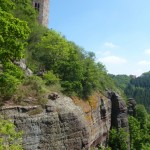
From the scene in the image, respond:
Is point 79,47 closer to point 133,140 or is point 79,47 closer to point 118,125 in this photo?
point 118,125

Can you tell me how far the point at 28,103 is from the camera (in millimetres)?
22156

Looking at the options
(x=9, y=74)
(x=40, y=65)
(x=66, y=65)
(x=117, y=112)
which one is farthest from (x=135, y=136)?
(x=9, y=74)

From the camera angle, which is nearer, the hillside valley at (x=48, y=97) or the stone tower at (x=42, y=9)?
the hillside valley at (x=48, y=97)

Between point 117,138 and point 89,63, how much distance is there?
12.0m

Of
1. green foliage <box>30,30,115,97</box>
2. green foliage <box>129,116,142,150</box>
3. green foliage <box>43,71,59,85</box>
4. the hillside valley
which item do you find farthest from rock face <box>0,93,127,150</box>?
green foliage <box>129,116,142,150</box>

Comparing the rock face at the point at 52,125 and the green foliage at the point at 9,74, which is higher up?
the green foliage at the point at 9,74

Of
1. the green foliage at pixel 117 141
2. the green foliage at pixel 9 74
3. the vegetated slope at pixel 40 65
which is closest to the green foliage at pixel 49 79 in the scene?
the vegetated slope at pixel 40 65

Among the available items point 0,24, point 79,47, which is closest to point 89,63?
point 79,47

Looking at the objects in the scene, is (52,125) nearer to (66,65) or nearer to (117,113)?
(66,65)

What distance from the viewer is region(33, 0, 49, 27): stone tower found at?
186 feet

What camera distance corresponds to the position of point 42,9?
57031 mm

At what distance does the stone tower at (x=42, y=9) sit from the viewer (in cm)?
5672

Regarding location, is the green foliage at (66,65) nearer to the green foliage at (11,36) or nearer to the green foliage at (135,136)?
the green foliage at (11,36)

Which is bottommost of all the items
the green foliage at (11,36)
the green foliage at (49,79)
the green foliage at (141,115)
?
the green foliage at (141,115)
